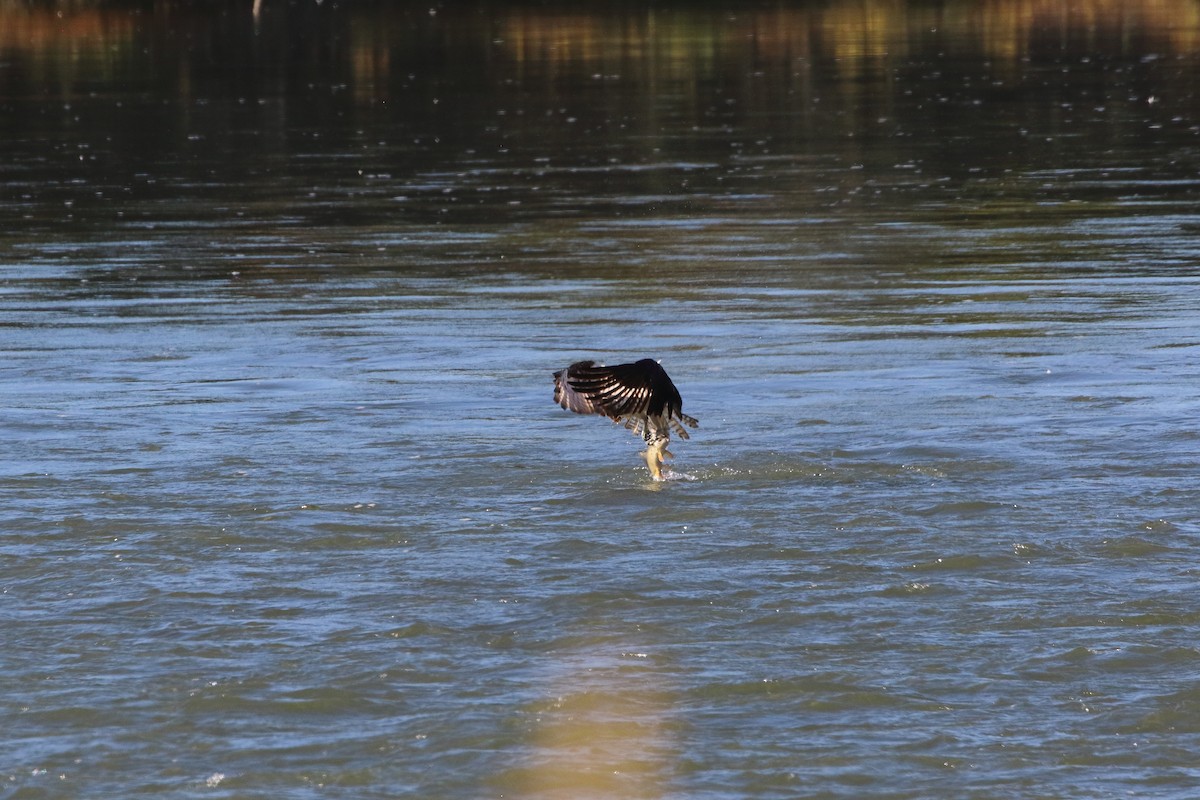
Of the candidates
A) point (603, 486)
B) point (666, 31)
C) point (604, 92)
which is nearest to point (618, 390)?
point (603, 486)

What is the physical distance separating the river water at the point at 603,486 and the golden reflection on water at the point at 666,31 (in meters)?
17.9

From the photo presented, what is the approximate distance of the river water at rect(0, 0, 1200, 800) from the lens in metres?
5.25

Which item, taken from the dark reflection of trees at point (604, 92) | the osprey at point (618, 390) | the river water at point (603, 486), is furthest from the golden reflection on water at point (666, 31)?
the osprey at point (618, 390)

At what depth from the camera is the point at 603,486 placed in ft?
25.7

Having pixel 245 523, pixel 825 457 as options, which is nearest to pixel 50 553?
pixel 245 523

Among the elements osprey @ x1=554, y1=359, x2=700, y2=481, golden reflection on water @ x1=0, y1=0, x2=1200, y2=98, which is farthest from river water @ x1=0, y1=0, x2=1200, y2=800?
golden reflection on water @ x1=0, y1=0, x2=1200, y2=98

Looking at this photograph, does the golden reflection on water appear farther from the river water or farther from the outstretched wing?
the outstretched wing

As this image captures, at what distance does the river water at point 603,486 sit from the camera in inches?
207

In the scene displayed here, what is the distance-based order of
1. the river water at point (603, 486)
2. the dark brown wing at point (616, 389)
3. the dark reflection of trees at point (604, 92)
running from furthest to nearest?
the dark reflection of trees at point (604, 92)
the dark brown wing at point (616, 389)
the river water at point (603, 486)

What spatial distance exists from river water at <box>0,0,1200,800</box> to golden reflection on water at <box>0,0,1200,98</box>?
17.9 m

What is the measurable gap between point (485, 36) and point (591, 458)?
39336 mm

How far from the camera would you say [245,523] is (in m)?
7.31

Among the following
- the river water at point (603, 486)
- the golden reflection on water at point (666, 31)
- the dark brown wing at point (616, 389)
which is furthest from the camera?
the golden reflection on water at point (666, 31)

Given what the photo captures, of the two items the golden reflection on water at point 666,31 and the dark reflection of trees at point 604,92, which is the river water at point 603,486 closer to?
the dark reflection of trees at point 604,92
